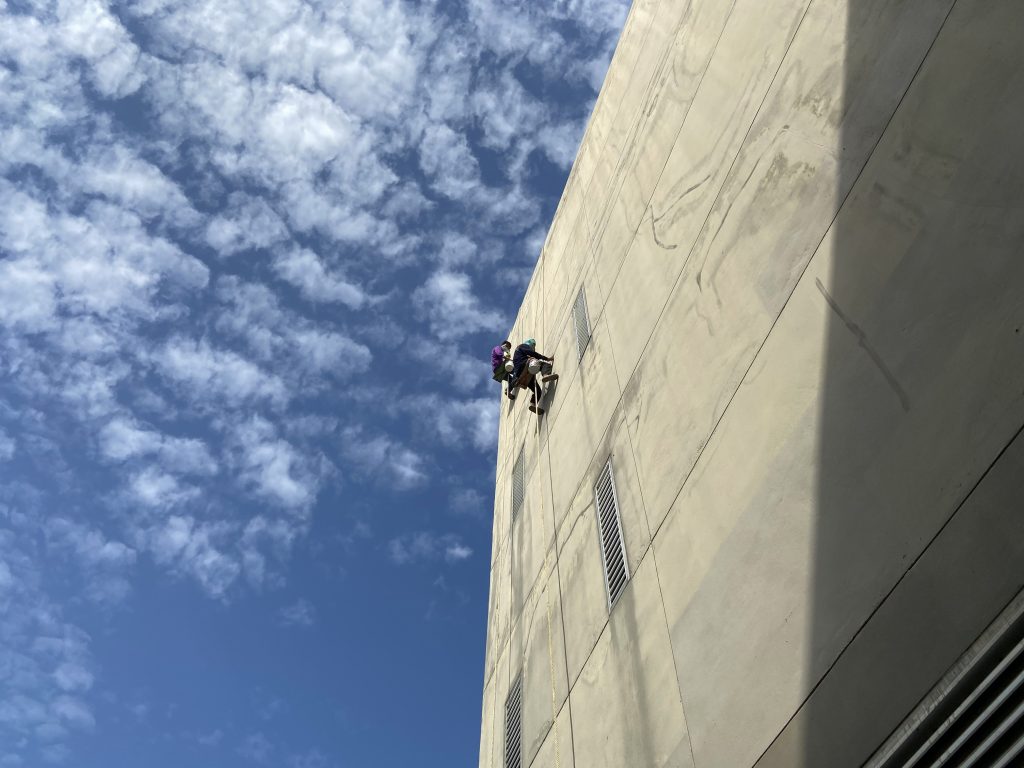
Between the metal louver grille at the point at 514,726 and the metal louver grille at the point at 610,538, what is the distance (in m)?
3.20

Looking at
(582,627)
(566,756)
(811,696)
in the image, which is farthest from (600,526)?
(811,696)

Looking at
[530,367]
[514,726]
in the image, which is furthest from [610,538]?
[530,367]

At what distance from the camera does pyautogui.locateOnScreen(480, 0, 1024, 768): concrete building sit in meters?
3.83

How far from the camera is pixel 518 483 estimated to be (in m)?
15.0

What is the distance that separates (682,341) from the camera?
770 cm

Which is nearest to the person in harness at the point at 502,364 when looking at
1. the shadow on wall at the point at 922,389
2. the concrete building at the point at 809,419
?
the concrete building at the point at 809,419

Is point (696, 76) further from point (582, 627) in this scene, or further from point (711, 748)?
point (711, 748)

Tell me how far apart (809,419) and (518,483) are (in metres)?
10.2

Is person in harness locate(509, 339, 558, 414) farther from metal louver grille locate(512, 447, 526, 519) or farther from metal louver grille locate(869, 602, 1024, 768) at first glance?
metal louver grille locate(869, 602, 1024, 768)

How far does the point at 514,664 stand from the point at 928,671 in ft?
27.6

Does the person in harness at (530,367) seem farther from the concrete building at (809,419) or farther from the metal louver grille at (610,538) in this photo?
the metal louver grille at (610,538)

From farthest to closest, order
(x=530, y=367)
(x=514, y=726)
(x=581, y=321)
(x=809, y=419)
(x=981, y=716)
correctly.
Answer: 1. (x=530, y=367)
2. (x=581, y=321)
3. (x=514, y=726)
4. (x=809, y=419)
5. (x=981, y=716)

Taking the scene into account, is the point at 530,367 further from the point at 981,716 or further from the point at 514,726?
the point at 981,716

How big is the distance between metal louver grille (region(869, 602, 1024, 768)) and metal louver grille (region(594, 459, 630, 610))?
4050 mm
